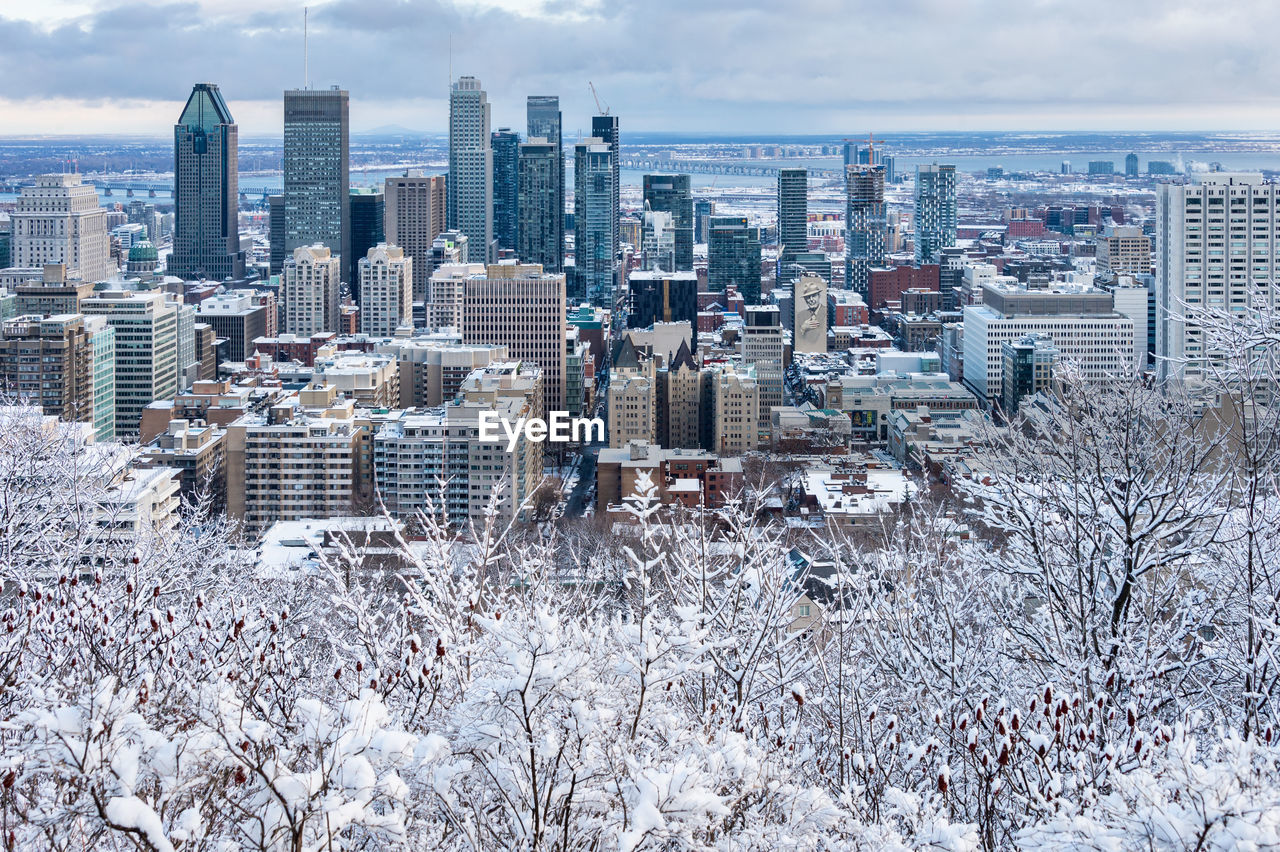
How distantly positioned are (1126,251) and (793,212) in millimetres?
26866

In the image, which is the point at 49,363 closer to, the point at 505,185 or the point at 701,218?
the point at 505,185

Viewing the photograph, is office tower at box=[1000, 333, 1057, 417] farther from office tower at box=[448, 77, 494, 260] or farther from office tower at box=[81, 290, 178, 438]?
office tower at box=[448, 77, 494, 260]

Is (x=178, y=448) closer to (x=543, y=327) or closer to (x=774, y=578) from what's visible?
(x=543, y=327)

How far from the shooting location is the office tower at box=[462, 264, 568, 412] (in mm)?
40594

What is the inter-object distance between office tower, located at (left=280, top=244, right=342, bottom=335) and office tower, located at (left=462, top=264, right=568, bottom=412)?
54.4ft

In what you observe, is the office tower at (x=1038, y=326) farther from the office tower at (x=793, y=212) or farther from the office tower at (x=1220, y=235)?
the office tower at (x=793, y=212)

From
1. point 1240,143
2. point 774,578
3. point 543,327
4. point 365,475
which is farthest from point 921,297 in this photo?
point 774,578

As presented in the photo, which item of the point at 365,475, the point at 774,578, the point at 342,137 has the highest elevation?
the point at 342,137

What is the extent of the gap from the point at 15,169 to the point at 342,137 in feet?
123

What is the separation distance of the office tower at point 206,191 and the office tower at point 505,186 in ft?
50.7

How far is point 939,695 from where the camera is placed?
5.05 metres

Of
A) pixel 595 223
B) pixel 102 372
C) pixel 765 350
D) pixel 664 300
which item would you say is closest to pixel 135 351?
pixel 102 372

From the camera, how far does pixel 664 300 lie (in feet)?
193

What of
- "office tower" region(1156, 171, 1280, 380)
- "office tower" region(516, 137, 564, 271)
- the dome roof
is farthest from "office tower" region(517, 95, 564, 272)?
"office tower" region(1156, 171, 1280, 380)
